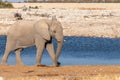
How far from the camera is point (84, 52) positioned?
37.8m

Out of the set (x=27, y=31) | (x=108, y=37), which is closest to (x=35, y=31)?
(x=27, y=31)

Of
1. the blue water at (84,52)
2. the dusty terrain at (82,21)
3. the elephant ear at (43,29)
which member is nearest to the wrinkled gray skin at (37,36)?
the elephant ear at (43,29)

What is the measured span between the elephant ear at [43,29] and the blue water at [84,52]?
15.8 feet

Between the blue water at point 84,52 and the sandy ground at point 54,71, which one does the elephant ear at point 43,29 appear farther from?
the blue water at point 84,52

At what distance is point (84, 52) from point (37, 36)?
42.5 ft

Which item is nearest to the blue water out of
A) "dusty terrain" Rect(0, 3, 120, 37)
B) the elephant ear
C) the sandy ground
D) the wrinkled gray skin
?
"dusty terrain" Rect(0, 3, 120, 37)

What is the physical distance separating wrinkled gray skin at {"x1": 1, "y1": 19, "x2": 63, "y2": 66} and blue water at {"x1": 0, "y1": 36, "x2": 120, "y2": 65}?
3.44 metres

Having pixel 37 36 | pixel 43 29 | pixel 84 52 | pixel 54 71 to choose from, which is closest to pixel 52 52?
pixel 37 36

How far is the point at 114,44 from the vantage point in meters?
44.3

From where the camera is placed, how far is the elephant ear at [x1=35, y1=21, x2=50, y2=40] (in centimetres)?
2470

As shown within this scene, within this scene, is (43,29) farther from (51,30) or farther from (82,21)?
(82,21)

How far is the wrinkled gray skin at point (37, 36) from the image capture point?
2466 cm

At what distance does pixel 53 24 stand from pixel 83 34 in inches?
1032

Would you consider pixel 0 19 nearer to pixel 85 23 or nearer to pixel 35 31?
pixel 85 23
